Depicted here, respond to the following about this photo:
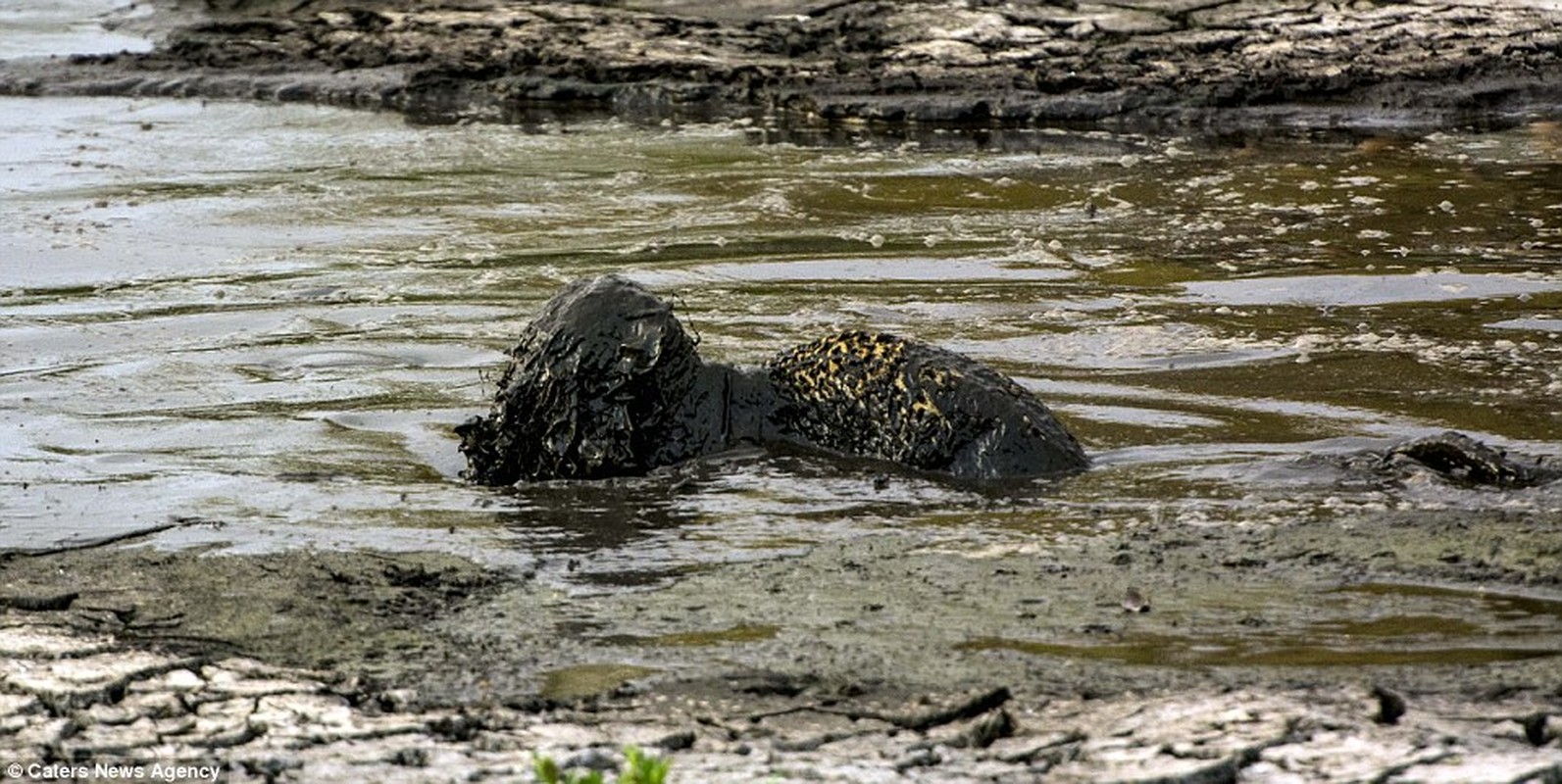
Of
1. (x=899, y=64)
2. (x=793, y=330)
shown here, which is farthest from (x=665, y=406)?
(x=899, y=64)

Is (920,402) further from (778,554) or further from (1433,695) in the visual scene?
(1433,695)

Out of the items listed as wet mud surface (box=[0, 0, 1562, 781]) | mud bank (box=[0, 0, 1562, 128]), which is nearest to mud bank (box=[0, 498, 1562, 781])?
wet mud surface (box=[0, 0, 1562, 781])

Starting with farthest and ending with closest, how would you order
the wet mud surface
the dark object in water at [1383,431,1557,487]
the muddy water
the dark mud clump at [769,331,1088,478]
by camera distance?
the dark mud clump at [769,331,1088,478], the dark object in water at [1383,431,1557,487], the muddy water, the wet mud surface

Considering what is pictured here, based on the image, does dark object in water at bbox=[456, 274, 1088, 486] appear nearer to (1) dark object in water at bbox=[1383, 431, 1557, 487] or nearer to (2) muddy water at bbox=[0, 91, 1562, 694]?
(2) muddy water at bbox=[0, 91, 1562, 694]

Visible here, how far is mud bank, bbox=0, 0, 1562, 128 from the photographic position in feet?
45.3

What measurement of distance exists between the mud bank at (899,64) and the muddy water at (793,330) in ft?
2.83

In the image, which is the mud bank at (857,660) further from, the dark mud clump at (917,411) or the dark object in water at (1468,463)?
the dark mud clump at (917,411)

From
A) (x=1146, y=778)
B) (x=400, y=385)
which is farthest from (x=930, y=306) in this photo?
(x=1146, y=778)

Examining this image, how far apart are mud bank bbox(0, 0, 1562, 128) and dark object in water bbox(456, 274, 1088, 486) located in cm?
762

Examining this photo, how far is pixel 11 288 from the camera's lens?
9.49 metres

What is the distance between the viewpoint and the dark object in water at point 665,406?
6.24 m

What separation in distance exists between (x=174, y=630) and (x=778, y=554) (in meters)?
1.52

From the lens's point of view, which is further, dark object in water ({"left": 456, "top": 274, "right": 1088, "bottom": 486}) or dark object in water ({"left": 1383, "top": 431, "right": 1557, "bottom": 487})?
dark object in water ({"left": 456, "top": 274, "right": 1088, "bottom": 486})

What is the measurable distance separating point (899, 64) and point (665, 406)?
8.65 metres
